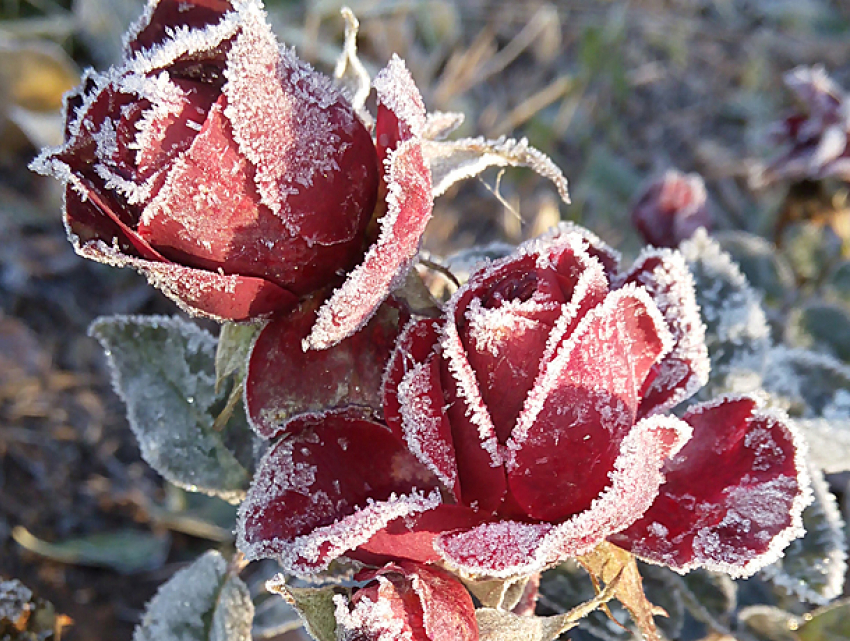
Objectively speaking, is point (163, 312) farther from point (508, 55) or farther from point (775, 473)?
point (775, 473)

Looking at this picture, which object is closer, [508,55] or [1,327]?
[1,327]

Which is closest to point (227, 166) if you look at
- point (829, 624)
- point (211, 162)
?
point (211, 162)

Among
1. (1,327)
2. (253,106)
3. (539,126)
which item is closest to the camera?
(253,106)

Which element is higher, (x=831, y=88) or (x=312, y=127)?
(x=831, y=88)

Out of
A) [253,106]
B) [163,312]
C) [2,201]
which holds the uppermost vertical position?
[2,201]

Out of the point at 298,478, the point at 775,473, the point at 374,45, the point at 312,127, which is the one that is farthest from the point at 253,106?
the point at 374,45

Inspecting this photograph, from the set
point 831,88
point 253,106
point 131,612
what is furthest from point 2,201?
point 831,88

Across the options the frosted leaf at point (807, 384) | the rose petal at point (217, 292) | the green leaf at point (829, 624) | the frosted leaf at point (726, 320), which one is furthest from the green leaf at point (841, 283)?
the rose petal at point (217, 292)

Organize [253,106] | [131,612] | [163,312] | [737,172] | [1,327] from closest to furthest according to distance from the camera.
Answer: [253,106]
[131,612]
[1,327]
[163,312]
[737,172]

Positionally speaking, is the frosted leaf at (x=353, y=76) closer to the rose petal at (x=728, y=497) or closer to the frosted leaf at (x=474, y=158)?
the frosted leaf at (x=474, y=158)
